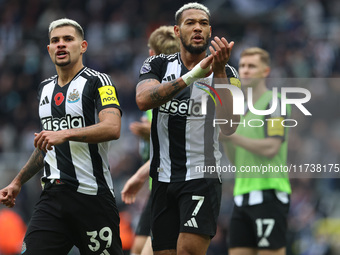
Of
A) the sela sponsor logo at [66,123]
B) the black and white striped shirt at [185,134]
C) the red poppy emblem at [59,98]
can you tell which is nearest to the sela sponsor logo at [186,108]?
the black and white striped shirt at [185,134]

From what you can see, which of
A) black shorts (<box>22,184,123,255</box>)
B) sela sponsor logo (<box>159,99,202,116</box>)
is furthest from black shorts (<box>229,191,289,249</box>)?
black shorts (<box>22,184,123,255</box>)

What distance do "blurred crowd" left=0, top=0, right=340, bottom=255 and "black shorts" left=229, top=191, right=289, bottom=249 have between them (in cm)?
455

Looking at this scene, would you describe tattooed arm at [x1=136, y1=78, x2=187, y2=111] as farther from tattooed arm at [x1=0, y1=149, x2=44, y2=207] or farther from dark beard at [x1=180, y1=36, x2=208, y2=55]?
tattooed arm at [x1=0, y1=149, x2=44, y2=207]

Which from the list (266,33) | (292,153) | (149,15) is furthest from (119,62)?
(292,153)

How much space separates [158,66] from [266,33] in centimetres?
1356

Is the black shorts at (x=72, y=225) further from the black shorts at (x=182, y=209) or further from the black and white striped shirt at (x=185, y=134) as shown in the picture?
the black and white striped shirt at (x=185, y=134)

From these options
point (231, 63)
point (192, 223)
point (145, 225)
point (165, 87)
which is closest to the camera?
point (165, 87)

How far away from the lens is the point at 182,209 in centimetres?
586

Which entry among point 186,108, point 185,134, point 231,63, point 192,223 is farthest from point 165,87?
point 231,63

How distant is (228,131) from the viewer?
19.6 ft

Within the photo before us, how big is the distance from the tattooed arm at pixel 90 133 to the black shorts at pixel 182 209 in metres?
0.82

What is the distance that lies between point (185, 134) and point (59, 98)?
118 centimetres

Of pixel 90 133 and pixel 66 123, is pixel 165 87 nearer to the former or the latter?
pixel 90 133

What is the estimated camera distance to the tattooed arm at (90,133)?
512 cm
